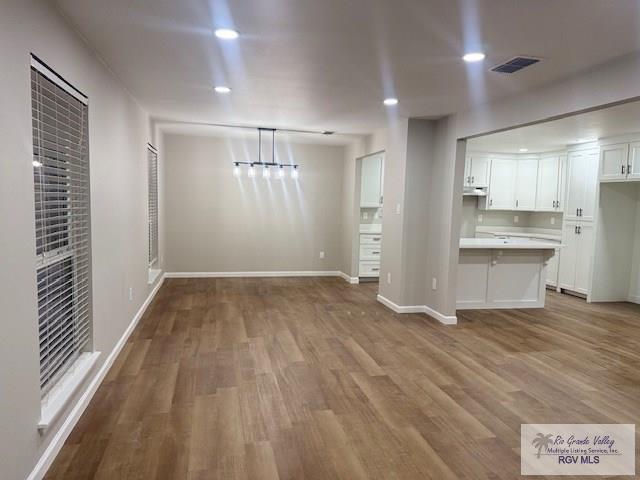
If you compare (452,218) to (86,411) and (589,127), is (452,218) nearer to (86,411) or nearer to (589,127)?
(589,127)

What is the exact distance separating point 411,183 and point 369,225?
2431 mm

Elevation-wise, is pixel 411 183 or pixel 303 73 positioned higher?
pixel 303 73

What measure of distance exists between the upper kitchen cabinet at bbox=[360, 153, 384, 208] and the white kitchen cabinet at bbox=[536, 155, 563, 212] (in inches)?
113

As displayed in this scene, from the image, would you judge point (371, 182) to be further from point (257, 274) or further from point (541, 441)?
point (541, 441)

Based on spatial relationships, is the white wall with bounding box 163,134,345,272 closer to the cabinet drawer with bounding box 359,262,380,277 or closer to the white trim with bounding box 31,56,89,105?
the cabinet drawer with bounding box 359,262,380,277

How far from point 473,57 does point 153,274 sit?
16.3ft

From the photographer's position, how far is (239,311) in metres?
5.24

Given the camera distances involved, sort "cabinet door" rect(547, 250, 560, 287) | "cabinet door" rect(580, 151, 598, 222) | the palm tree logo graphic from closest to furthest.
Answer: the palm tree logo graphic → "cabinet door" rect(580, 151, 598, 222) → "cabinet door" rect(547, 250, 560, 287)

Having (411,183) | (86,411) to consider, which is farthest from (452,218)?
(86,411)

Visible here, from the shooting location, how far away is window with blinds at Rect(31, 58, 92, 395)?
2.17 metres

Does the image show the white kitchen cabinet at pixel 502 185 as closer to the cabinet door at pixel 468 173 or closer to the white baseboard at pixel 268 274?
the cabinet door at pixel 468 173

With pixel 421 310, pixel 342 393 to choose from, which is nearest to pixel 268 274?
pixel 421 310

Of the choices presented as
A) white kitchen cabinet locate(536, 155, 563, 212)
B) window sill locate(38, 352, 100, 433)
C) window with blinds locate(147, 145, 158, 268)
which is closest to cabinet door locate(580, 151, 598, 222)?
white kitchen cabinet locate(536, 155, 563, 212)

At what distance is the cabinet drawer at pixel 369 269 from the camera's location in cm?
733
